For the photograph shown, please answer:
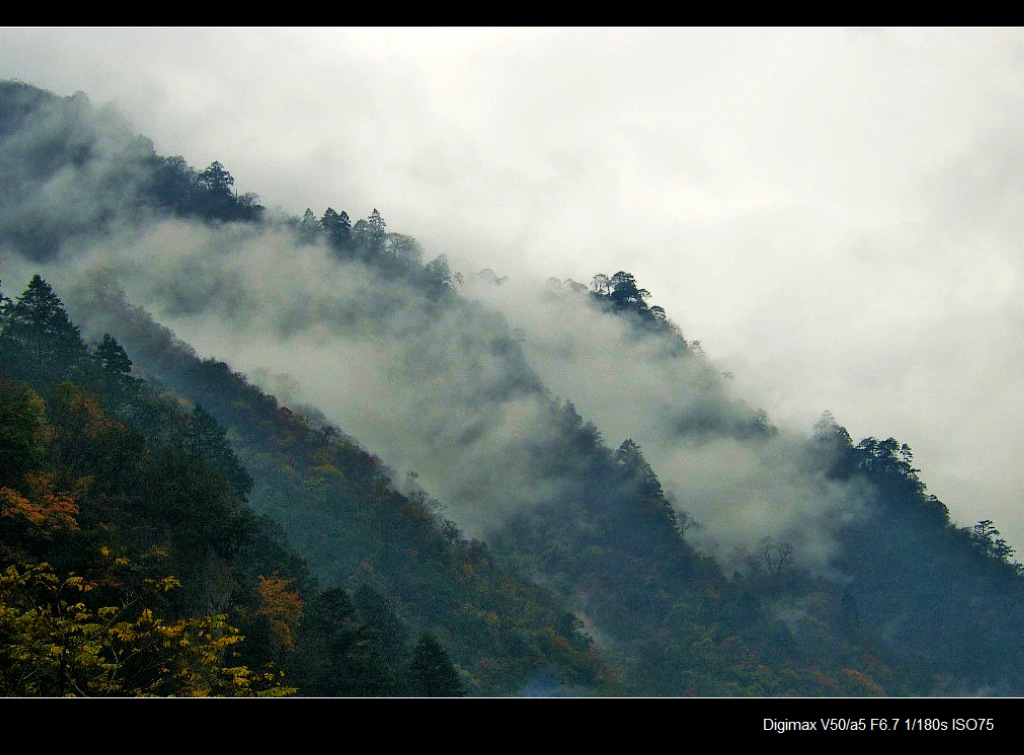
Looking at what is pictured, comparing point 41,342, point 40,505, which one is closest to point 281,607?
point 40,505

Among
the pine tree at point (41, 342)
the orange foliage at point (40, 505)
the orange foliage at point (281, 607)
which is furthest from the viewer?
the pine tree at point (41, 342)

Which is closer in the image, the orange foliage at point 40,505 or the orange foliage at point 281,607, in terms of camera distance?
the orange foliage at point 40,505

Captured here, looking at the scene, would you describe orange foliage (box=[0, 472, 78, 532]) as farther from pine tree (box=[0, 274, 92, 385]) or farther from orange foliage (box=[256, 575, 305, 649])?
pine tree (box=[0, 274, 92, 385])

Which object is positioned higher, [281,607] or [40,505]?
[40,505]

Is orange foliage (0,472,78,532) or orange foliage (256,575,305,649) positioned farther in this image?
orange foliage (256,575,305,649)

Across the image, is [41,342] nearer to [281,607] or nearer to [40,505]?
[281,607]

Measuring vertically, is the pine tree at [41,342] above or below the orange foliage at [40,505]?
above

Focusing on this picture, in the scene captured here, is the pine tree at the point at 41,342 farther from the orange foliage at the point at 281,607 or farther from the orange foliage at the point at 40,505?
the orange foliage at the point at 40,505

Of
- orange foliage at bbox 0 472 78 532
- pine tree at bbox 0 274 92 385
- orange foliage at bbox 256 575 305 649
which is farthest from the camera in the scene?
pine tree at bbox 0 274 92 385

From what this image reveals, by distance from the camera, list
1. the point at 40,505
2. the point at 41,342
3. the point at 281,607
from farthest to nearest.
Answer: the point at 41,342 < the point at 281,607 < the point at 40,505

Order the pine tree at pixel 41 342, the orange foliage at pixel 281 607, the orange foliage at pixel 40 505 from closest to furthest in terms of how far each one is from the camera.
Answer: the orange foliage at pixel 40 505 → the orange foliage at pixel 281 607 → the pine tree at pixel 41 342

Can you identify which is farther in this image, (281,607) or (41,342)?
(41,342)

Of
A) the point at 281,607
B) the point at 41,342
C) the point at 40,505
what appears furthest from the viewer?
the point at 41,342
